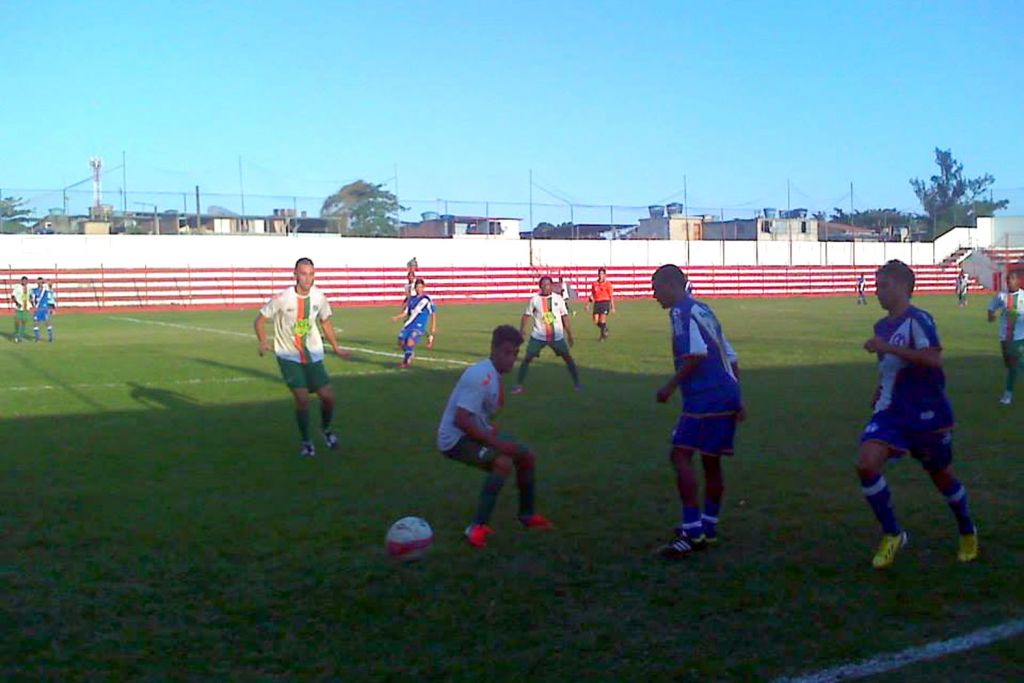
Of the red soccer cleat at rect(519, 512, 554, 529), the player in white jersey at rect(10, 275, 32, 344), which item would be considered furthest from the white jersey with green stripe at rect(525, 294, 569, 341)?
the player in white jersey at rect(10, 275, 32, 344)

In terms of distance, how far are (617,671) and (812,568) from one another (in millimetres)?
2068

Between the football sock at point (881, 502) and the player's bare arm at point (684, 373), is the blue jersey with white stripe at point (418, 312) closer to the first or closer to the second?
the player's bare arm at point (684, 373)

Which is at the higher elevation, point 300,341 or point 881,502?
point 300,341

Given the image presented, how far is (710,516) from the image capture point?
731 cm

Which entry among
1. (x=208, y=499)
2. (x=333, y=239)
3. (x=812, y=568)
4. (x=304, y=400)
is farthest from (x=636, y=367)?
(x=333, y=239)

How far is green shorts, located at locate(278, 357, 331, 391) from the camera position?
11.2 m

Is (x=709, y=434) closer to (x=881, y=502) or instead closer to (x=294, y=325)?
(x=881, y=502)

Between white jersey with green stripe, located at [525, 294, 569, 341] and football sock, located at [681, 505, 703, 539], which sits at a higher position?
white jersey with green stripe, located at [525, 294, 569, 341]

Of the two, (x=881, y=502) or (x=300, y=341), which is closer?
(x=881, y=502)

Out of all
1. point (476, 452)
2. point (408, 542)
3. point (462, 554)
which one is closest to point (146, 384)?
point (476, 452)

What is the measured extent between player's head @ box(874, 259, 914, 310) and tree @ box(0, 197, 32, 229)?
180ft

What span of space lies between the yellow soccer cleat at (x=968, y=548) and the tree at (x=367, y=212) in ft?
201

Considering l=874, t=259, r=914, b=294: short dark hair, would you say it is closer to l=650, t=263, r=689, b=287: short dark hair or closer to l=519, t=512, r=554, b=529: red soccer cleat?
l=650, t=263, r=689, b=287: short dark hair

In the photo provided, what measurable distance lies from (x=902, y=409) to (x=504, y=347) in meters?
2.54
